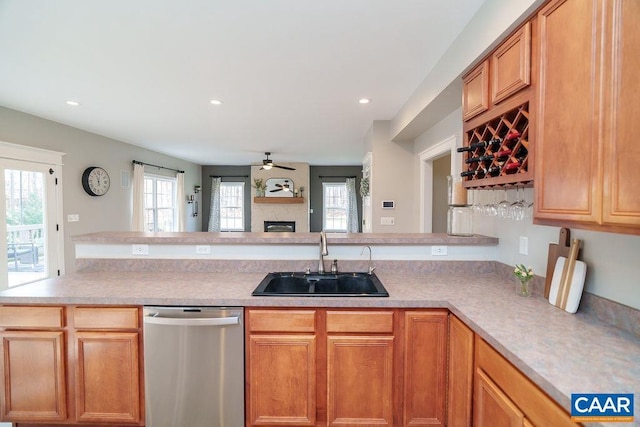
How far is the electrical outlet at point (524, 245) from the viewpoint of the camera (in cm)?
184

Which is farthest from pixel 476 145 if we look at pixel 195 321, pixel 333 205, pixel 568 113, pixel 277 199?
pixel 333 205

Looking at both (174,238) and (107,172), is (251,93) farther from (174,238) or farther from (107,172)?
(107,172)

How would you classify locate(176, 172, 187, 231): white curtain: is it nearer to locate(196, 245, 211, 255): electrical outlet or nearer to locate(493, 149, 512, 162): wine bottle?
locate(196, 245, 211, 255): electrical outlet

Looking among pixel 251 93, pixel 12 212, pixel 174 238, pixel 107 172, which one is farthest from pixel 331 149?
pixel 12 212

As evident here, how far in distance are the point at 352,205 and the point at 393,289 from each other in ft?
22.8

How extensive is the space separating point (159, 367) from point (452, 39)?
9.05 feet

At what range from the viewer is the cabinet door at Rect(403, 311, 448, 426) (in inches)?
65.1

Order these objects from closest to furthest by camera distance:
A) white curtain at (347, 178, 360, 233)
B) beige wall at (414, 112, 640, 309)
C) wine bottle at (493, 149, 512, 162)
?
beige wall at (414, 112, 640, 309), wine bottle at (493, 149, 512, 162), white curtain at (347, 178, 360, 233)

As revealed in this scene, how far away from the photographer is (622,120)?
0.94 meters

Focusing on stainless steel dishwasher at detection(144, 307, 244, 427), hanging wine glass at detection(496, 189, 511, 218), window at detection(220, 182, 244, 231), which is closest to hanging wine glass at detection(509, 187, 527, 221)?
hanging wine glass at detection(496, 189, 511, 218)

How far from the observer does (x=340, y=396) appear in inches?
66.3

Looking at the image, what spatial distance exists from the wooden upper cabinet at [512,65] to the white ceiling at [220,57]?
1.36 ft

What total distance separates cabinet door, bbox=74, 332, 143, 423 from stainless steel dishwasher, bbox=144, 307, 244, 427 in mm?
87

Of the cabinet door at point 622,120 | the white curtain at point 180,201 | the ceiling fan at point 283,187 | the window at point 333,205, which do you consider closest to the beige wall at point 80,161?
the white curtain at point 180,201
